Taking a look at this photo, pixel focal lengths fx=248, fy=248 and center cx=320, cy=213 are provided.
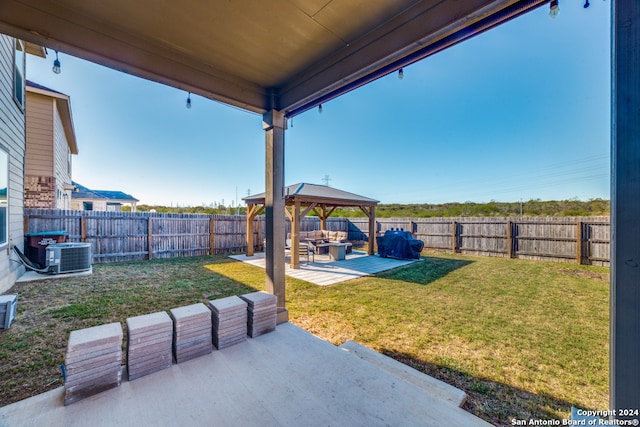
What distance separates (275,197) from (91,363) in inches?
81.5

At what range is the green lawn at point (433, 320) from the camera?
7.41 ft

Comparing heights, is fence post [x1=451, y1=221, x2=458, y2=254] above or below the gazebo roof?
below

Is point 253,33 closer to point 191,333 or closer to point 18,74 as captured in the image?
point 191,333

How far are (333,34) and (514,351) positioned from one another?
3893 millimetres

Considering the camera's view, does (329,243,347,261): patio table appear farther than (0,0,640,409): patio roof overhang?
Yes

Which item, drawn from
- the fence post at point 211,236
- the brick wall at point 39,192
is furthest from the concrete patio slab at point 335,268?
the brick wall at point 39,192

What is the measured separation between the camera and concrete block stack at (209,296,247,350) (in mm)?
2293

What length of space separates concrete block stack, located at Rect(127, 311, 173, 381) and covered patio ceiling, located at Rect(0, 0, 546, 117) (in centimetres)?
210

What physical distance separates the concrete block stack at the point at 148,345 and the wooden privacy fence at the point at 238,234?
803cm

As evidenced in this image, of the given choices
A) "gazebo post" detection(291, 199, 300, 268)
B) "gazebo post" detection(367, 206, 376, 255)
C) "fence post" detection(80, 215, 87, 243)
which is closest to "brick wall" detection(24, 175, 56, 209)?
"fence post" detection(80, 215, 87, 243)

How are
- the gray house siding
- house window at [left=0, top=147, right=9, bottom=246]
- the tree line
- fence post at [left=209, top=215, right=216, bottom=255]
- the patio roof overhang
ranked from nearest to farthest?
the patio roof overhang, house window at [left=0, top=147, right=9, bottom=246], the gray house siding, fence post at [left=209, top=215, right=216, bottom=255], the tree line

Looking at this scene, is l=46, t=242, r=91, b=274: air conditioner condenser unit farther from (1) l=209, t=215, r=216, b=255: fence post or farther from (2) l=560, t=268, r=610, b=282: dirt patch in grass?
(2) l=560, t=268, r=610, b=282: dirt patch in grass

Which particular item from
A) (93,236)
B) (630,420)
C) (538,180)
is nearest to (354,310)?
(630,420)

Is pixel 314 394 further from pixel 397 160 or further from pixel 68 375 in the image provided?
→ pixel 397 160
